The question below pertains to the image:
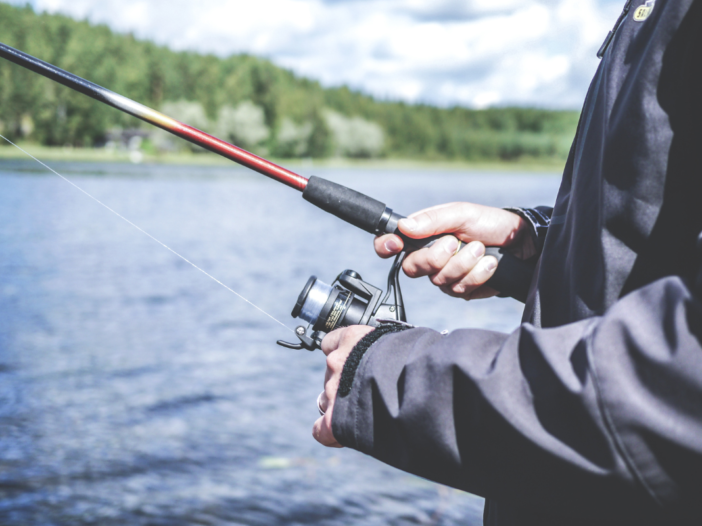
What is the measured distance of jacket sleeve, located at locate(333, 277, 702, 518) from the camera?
864 millimetres

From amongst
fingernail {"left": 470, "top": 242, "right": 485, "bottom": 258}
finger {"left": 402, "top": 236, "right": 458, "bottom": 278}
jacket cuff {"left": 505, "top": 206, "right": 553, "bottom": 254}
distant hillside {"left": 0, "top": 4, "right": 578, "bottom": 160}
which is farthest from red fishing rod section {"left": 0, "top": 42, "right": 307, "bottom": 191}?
distant hillside {"left": 0, "top": 4, "right": 578, "bottom": 160}

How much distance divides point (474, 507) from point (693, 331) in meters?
3.12

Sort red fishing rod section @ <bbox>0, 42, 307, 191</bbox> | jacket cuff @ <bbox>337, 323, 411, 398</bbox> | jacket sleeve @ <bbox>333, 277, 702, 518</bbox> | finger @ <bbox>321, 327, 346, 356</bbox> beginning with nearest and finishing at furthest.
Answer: jacket sleeve @ <bbox>333, 277, 702, 518</bbox> → jacket cuff @ <bbox>337, 323, 411, 398</bbox> → finger @ <bbox>321, 327, 346, 356</bbox> → red fishing rod section @ <bbox>0, 42, 307, 191</bbox>

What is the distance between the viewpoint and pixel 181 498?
355 cm

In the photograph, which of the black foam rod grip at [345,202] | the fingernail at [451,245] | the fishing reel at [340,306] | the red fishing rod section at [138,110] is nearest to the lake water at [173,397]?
the red fishing rod section at [138,110]

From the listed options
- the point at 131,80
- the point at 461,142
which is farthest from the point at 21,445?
the point at 461,142

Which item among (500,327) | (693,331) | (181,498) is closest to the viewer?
(693,331)

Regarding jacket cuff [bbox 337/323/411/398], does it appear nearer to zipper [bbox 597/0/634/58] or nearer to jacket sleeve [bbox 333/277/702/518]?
jacket sleeve [bbox 333/277/702/518]

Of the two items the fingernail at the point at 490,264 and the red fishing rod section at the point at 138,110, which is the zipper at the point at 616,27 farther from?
the red fishing rod section at the point at 138,110

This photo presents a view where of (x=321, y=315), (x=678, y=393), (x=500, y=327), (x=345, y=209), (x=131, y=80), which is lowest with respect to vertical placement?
(x=500, y=327)

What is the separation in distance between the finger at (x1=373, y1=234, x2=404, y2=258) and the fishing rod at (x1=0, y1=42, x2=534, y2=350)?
18mm

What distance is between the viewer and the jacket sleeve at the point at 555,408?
0.86 metres

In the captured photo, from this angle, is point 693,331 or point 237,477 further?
point 237,477

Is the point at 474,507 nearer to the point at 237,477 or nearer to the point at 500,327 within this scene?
the point at 237,477
